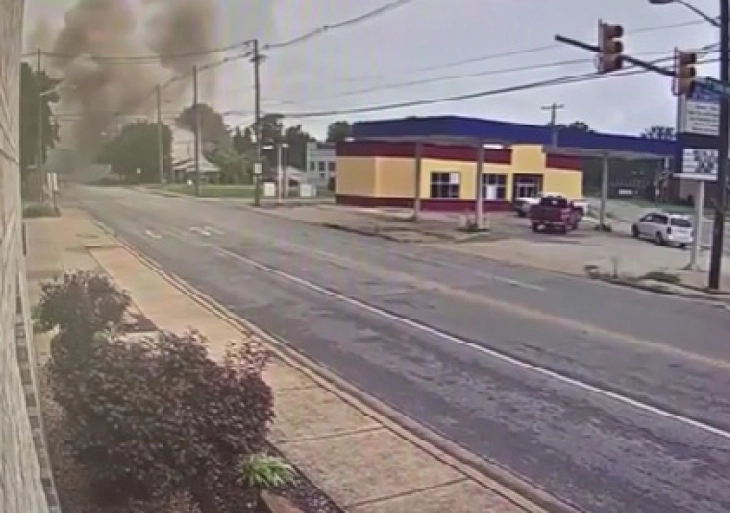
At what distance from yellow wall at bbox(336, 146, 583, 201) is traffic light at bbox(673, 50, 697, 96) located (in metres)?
36.3

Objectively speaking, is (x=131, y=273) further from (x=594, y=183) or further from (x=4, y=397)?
(x=594, y=183)

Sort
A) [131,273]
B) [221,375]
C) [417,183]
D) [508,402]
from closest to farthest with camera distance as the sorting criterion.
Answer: [221,375], [508,402], [131,273], [417,183]

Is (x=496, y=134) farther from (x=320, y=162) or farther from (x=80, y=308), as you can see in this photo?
(x=320, y=162)

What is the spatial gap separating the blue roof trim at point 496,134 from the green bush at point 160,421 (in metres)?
31.1

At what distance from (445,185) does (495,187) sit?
402 centimetres

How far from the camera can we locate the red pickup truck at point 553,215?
4241 centimetres

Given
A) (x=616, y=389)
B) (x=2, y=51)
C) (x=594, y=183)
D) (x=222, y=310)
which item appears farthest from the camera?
(x=594, y=183)

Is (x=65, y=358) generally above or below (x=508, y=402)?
above

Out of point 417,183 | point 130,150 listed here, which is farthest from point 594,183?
point 417,183

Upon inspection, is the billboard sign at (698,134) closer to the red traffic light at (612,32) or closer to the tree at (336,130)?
the red traffic light at (612,32)

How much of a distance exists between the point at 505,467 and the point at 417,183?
37823 millimetres

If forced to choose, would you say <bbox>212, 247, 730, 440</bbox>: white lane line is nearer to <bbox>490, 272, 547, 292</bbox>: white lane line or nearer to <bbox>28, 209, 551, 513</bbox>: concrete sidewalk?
<bbox>28, 209, 551, 513</bbox>: concrete sidewalk

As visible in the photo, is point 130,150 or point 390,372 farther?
point 130,150

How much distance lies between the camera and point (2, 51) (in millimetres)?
2582
